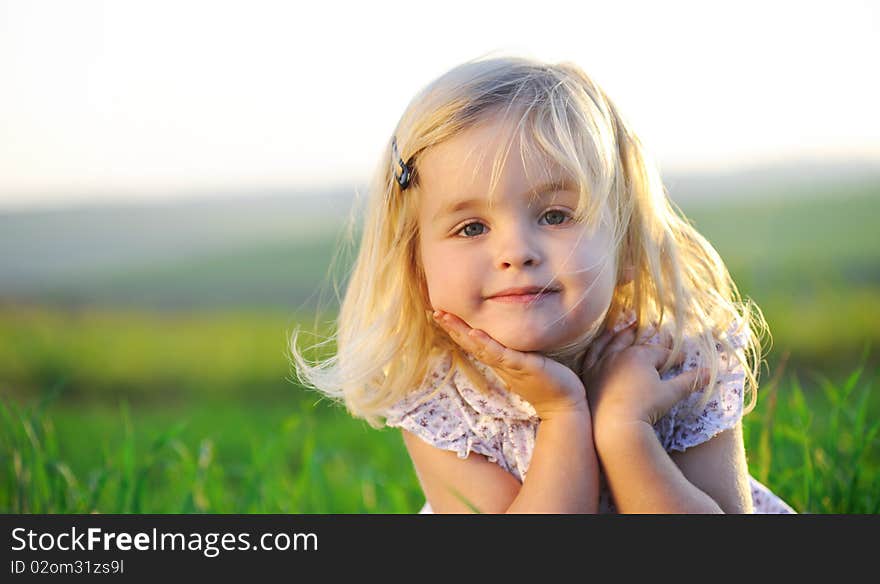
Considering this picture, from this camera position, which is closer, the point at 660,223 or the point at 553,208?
the point at 553,208

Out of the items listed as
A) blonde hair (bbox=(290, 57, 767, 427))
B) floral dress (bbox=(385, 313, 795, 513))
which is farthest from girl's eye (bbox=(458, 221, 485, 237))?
floral dress (bbox=(385, 313, 795, 513))

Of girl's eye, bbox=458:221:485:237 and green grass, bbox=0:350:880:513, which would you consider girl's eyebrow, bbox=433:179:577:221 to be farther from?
green grass, bbox=0:350:880:513

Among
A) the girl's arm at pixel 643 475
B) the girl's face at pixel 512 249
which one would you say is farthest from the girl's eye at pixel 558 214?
the girl's arm at pixel 643 475

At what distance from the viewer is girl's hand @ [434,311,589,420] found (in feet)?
7.47

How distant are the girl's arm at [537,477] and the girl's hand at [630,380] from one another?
76 mm

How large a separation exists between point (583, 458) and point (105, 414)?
19.7 ft

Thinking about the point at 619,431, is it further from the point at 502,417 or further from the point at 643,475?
the point at 502,417

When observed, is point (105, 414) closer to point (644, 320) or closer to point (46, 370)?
point (46, 370)

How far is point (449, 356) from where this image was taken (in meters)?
2.64

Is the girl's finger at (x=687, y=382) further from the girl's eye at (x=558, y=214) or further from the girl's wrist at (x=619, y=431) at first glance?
the girl's eye at (x=558, y=214)

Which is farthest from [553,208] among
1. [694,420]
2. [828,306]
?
[828,306]

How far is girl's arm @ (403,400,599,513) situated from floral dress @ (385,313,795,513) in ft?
0.14

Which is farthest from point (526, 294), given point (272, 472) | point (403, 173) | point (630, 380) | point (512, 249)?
point (272, 472)

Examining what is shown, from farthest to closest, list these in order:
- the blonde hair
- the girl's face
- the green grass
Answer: the green grass < the blonde hair < the girl's face
